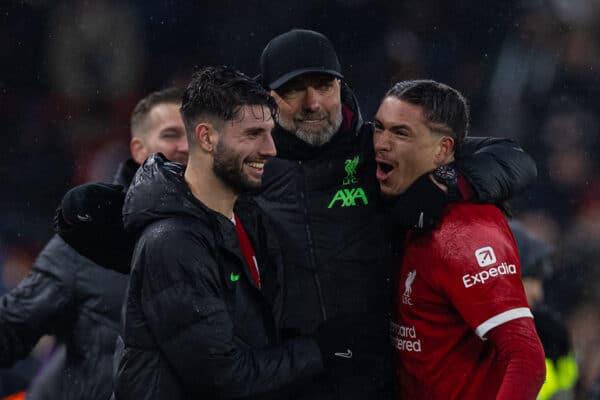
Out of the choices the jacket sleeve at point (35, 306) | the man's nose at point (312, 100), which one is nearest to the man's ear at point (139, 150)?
the jacket sleeve at point (35, 306)

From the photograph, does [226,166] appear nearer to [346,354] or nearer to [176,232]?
[176,232]

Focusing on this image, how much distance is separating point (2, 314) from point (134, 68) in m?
3.92

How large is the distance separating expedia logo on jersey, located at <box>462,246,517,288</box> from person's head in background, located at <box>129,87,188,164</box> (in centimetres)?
171

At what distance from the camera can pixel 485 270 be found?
2.78 m

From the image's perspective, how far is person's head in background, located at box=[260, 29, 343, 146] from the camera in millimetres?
3205

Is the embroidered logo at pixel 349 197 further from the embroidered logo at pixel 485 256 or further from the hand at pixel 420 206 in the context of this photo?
the embroidered logo at pixel 485 256

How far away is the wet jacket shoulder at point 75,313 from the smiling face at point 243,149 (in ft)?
3.67

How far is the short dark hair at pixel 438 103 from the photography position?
312 centimetres

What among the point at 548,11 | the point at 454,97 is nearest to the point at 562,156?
the point at 548,11

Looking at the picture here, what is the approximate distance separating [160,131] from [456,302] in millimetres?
1831

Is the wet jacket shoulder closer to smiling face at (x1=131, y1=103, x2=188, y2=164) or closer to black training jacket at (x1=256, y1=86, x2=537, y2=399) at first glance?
smiling face at (x1=131, y1=103, x2=188, y2=164)

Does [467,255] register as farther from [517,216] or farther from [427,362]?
[517,216]

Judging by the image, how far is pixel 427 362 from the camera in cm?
296

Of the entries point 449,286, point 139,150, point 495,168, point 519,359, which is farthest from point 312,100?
point 139,150
